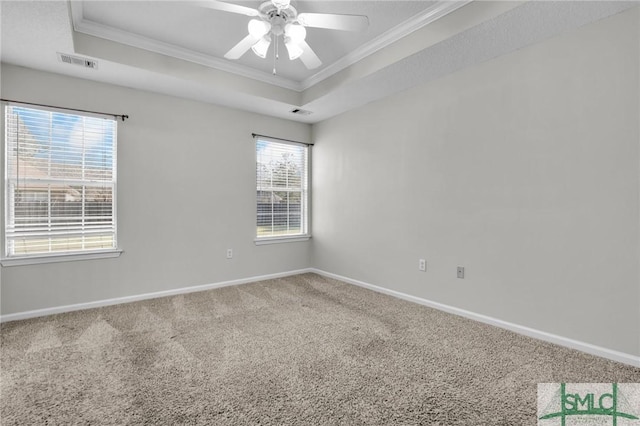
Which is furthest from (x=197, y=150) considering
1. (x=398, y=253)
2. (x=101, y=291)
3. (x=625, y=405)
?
(x=625, y=405)

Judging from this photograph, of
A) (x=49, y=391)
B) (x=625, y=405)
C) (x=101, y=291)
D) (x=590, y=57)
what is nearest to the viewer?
(x=625, y=405)

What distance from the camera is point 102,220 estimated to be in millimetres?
3438

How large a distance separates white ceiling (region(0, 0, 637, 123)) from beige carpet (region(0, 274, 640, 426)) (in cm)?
241

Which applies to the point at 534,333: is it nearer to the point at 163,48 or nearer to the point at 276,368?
the point at 276,368

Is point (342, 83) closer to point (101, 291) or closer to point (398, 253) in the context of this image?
point (398, 253)

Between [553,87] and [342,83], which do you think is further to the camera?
[342,83]

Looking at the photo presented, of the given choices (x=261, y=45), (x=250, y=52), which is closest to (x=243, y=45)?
(x=261, y=45)

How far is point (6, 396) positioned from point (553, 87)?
4.22m

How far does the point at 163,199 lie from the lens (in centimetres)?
377

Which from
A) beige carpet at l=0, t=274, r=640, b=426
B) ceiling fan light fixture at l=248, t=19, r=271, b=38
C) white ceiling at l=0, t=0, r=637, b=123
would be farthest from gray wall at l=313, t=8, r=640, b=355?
ceiling fan light fixture at l=248, t=19, r=271, b=38

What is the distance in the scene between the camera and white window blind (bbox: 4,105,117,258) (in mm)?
3018

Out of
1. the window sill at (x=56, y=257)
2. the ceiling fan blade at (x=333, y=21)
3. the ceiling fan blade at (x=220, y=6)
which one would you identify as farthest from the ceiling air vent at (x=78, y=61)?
the ceiling fan blade at (x=333, y=21)

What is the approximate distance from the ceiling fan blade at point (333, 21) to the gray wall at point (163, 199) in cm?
232

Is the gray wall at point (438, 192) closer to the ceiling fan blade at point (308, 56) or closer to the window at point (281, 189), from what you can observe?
the window at point (281, 189)
